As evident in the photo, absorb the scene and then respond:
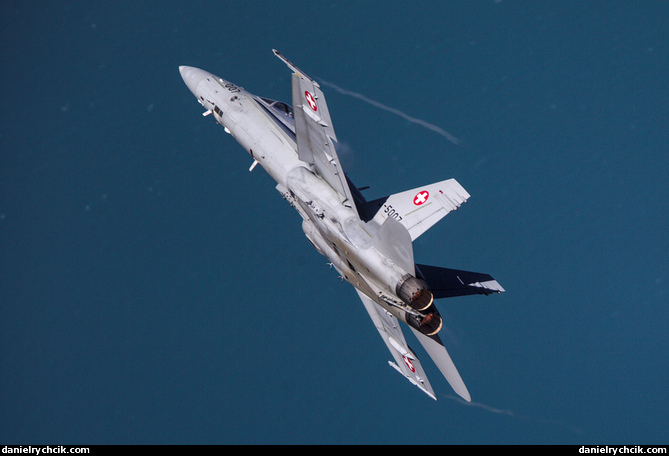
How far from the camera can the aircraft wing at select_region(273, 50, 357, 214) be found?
36.6 m

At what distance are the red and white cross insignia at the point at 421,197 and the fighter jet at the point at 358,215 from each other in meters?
0.05

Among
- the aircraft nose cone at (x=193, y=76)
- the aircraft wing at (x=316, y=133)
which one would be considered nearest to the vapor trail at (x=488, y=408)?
the aircraft wing at (x=316, y=133)

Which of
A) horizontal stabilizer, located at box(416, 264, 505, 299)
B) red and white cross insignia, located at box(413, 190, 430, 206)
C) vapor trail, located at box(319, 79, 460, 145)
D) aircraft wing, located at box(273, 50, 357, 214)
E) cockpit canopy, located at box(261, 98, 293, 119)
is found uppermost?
vapor trail, located at box(319, 79, 460, 145)

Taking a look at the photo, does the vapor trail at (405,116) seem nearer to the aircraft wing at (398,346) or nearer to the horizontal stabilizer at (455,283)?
the horizontal stabilizer at (455,283)

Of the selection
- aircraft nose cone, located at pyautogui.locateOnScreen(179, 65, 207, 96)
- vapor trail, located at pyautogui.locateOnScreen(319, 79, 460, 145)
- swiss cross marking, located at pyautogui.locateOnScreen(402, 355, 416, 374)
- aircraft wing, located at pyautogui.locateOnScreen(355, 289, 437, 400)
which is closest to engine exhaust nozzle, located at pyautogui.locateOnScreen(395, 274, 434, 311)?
aircraft wing, located at pyautogui.locateOnScreen(355, 289, 437, 400)

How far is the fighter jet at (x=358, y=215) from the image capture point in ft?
120

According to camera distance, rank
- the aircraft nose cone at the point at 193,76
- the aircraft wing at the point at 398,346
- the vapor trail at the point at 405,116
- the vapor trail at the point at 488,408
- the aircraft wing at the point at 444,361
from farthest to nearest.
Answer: the vapor trail at the point at 405,116, the vapor trail at the point at 488,408, the aircraft nose cone at the point at 193,76, the aircraft wing at the point at 398,346, the aircraft wing at the point at 444,361

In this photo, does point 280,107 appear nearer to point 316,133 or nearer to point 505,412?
point 316,133

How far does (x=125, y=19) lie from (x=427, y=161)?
2324 cm

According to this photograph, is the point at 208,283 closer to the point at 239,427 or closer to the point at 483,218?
the point at 239,427

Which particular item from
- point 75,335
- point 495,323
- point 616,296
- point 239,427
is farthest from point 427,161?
point 75,335

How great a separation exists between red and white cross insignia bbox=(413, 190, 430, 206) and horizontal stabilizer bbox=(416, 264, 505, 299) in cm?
317

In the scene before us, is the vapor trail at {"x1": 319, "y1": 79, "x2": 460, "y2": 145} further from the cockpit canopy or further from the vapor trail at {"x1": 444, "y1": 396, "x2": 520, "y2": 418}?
the vapor trail at {"x1": 444, "y1": 396, "x2": 520, "y2": 418}

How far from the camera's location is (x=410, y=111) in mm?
49938
